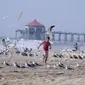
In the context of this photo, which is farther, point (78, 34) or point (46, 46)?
point (78, 34)

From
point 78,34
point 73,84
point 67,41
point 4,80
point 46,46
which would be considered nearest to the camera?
point 73,84

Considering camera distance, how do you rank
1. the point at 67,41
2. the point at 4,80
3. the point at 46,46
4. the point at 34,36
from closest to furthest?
1. the point at 4,80
2. the point at 46,46
3. the point at 34,36
4. the point at 67,41

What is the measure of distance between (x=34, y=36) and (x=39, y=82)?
72.6 metres

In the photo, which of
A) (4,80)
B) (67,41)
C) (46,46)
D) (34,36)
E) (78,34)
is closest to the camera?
(4,80)

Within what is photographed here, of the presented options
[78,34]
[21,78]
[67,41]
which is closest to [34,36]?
[67,41]

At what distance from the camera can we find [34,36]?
84.7m

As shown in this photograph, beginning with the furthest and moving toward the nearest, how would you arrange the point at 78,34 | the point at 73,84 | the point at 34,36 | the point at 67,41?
the point at 78,34
the point at 67,41
the point at 34,36
the point at 73,84

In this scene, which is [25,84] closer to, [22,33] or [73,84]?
[73,84]

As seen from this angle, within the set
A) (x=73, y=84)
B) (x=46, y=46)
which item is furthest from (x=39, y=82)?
(x=46, y=46)

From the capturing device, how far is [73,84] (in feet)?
38.2

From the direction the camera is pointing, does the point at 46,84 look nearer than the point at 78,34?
Yes

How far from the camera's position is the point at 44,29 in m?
87.8

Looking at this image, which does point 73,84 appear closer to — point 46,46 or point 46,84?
point 46,84

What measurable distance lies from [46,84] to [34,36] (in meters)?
73.0
